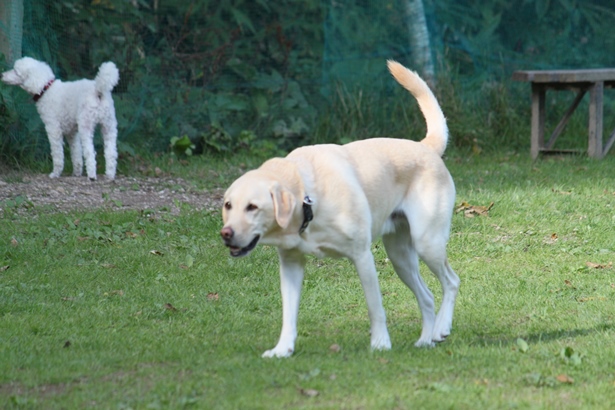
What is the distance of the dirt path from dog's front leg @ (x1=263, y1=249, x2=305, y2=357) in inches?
151

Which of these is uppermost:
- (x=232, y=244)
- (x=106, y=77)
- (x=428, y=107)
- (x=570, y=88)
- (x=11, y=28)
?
(x=11, y=28)

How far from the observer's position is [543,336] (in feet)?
16.1

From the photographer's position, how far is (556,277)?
6172mm

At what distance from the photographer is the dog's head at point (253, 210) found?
13.5 ft

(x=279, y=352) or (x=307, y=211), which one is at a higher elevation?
(x=307, y=211)

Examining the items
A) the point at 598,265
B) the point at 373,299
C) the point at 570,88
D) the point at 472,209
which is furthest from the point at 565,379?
the point at 570,88

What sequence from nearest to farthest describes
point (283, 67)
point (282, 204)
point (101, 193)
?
point (282, 204) < point (101, 193) < point (283, 67)

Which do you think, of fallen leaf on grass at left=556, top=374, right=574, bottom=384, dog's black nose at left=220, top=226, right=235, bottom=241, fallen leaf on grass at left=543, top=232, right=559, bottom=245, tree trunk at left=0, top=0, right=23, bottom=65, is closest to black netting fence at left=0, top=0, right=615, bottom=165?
tree trunk at left=0, top=0, right=23, bottom=65

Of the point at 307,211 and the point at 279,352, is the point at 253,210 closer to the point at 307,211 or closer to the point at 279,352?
the point at 307,211

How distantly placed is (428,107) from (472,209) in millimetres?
2794

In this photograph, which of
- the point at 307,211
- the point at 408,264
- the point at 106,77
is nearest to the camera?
the point at 307,211

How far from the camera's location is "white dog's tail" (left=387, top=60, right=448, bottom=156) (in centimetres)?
525

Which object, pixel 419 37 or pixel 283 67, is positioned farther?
pixel 419 37

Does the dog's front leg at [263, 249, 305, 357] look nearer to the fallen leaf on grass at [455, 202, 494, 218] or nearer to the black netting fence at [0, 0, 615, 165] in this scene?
the fallen leaf on grass at [455, 202, 494, 218]
